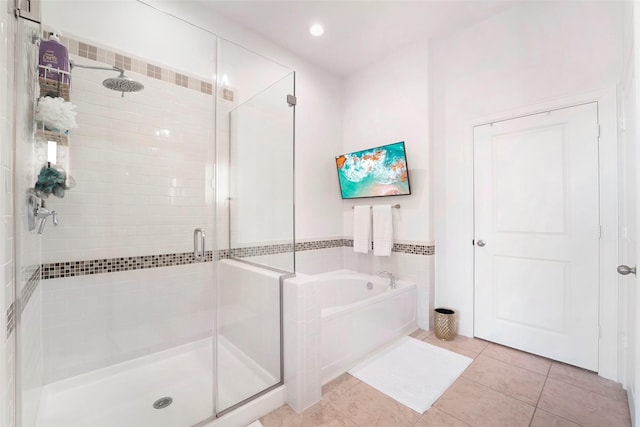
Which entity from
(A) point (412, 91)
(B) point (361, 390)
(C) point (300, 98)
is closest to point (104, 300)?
(B) point (361, 390)

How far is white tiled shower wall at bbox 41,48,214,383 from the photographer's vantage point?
171 cm

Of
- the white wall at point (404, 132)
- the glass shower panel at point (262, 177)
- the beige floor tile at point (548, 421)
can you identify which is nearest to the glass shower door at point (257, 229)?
the glass shower panel at point (262, 177)

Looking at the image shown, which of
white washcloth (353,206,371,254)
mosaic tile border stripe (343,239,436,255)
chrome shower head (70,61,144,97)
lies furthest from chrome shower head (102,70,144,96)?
mosaic tile border stripe (343,239,436,255)

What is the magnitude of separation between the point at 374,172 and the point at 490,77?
1.30 metres

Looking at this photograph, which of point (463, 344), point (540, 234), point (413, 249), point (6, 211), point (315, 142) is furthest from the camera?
point (315, 142)

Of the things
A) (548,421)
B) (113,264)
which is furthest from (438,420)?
(113,264)

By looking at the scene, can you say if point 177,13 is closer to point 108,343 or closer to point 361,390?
point 108,343

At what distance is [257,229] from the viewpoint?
6.79 ft

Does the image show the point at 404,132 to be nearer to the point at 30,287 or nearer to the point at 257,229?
the point at 257,229

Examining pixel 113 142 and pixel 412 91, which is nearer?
pixel 113 142

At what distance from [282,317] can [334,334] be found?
1.48 feet

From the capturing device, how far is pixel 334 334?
197 cm

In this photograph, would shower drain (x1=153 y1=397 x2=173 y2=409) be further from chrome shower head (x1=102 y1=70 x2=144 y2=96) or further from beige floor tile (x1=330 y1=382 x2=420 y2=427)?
chrome shower head (x1=102 y1=70 x2=144 y2=96)

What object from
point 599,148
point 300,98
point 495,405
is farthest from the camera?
point 300,98
